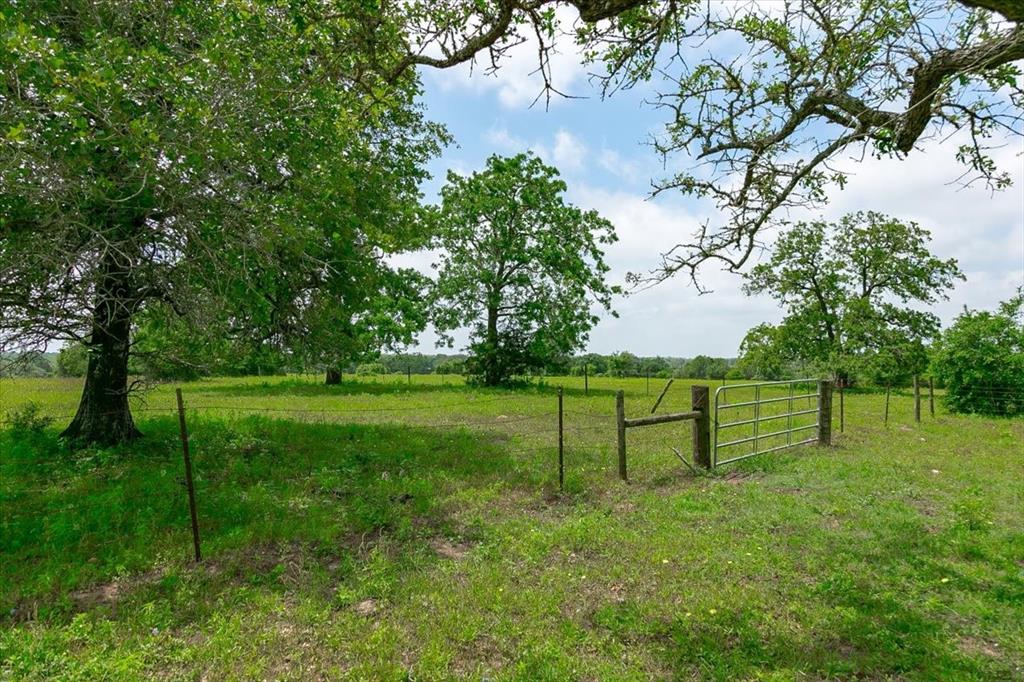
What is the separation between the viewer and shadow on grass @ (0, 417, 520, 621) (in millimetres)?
5363

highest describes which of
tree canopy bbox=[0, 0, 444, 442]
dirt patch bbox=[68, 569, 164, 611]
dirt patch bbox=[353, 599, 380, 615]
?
tree canopy bbox=[0, 0, 444, 442]

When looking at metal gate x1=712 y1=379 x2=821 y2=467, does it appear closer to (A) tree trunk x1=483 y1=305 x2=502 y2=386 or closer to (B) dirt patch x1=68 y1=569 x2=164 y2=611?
(B) dirt patch x1=68 y1=569 x2=164 y2=611

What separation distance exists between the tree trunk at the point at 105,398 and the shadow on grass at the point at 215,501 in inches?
16.2

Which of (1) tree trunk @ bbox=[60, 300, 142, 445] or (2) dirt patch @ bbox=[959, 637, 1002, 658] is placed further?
(1) tree trunk @ bbox=[60, 300, 142, 445]

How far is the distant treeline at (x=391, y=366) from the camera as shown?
8.73 metres

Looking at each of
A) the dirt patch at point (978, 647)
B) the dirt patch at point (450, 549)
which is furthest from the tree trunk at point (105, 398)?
the dirt patch at point (978, 647)

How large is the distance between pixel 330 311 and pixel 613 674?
8.45 meters

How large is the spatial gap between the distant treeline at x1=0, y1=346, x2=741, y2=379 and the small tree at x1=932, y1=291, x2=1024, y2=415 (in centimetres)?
1530

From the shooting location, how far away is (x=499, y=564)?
17.6ft

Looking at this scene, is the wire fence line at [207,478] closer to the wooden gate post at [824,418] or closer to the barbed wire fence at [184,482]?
the barbed wire fence at [184,482]

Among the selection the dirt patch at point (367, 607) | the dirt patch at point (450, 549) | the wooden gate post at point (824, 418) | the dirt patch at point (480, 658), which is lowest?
the dirt patch at point (367, 607)

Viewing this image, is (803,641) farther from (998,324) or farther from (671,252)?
(998,324)

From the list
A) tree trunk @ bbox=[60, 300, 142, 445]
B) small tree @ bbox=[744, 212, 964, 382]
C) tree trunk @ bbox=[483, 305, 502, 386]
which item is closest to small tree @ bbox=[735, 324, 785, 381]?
small tree @ bbox=[744, 212, 964, 382]

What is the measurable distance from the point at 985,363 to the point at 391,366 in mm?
44751
